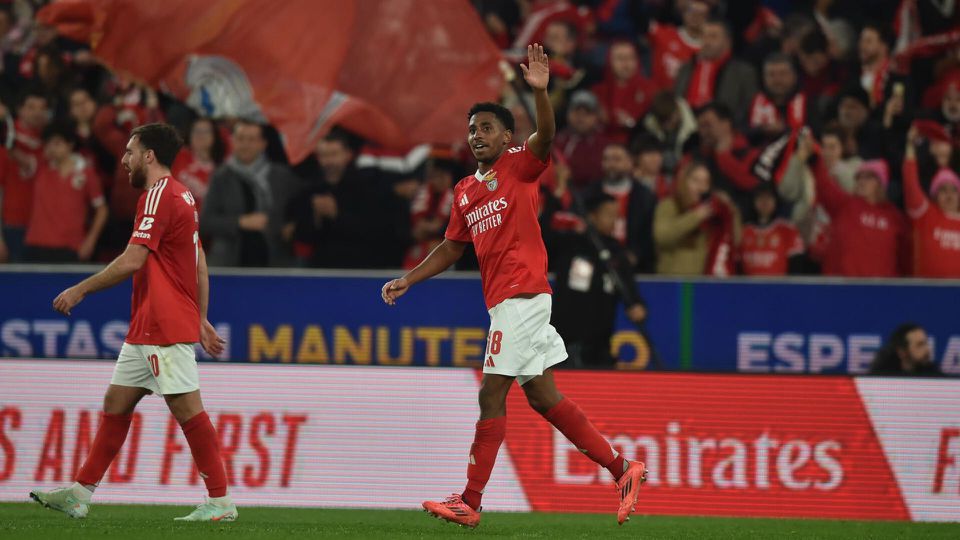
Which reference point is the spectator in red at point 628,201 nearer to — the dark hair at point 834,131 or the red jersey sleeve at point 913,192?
the dark hair at point 834,131

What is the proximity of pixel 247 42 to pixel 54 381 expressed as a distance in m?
2.97

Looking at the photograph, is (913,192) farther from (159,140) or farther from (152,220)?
(152,220)

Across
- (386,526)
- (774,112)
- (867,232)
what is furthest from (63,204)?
(867,232)

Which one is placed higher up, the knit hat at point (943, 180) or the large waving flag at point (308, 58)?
the large waving flag at point (308, 58)

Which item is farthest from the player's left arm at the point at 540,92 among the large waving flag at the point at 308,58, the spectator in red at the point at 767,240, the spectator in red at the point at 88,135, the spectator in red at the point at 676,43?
the spectator in red at the point at 676,43

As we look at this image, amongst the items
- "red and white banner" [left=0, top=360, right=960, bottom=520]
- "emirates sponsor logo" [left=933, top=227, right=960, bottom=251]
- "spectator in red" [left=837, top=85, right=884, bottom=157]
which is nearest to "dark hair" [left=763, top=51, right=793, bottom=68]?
"spectator in red" [left=837, top=85, right=884, bottom=157]

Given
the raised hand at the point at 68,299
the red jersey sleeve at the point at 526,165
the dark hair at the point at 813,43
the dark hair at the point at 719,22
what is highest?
the dark hair at the point at 719,22

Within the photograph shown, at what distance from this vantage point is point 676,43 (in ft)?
54.6

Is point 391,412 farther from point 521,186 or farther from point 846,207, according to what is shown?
point 846,207

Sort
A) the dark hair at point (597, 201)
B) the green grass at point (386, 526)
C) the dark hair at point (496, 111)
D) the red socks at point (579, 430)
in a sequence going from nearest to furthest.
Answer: the green grass at point (386, 526)
the dark hair at point (496, 111)
the red socks at point (579, 430)
the dark hair at point (597, 201)

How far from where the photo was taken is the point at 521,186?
861 cm

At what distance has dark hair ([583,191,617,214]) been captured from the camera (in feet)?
44.7

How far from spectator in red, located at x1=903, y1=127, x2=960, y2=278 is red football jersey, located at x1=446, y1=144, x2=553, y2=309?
6.40m

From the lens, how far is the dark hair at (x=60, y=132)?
1431cm
